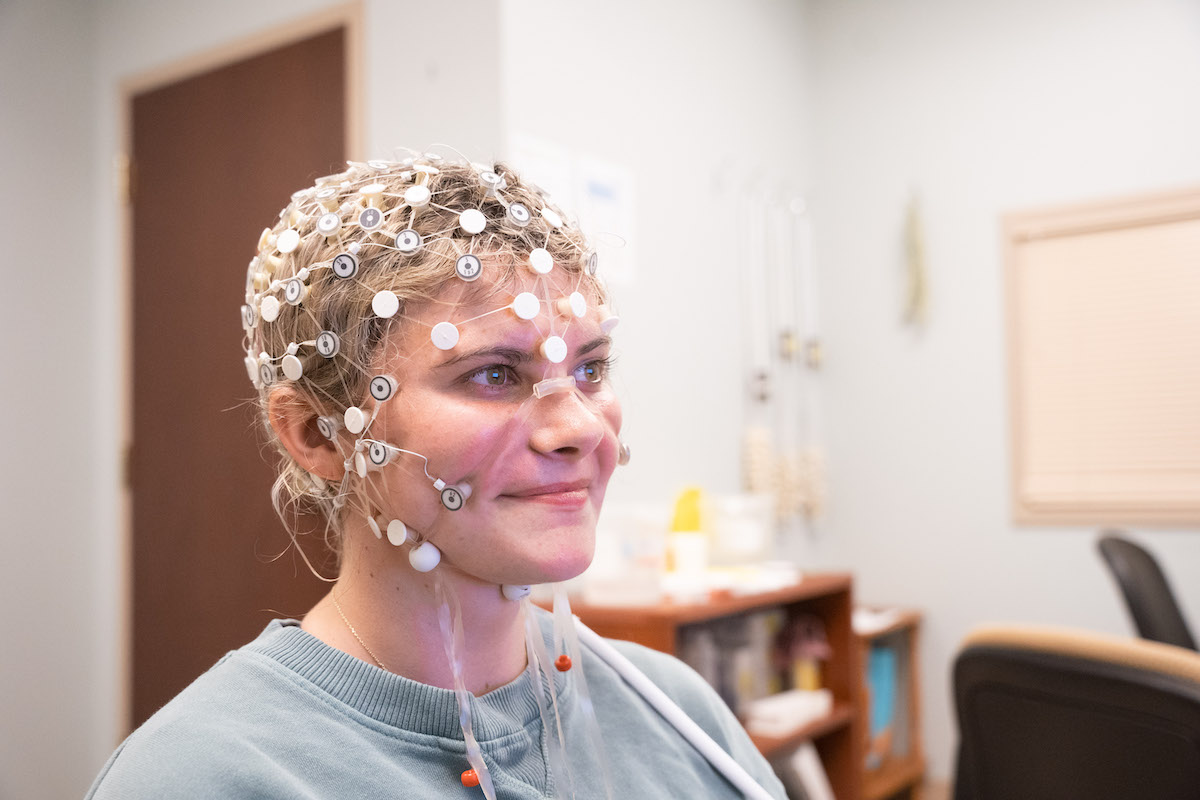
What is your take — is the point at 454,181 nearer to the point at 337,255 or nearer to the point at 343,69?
the point at 337,255

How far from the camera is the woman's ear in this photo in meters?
0.96

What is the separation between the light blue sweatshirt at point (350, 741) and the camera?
0.80m

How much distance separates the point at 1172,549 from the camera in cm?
299

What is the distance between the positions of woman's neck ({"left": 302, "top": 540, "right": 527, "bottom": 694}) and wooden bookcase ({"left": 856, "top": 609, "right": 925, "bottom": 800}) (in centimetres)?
240

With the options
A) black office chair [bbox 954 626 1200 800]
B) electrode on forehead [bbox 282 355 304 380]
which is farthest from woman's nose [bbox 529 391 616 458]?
black office chair [bbox 954 626 1200 800]

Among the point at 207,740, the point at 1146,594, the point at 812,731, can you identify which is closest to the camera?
the point at 207,740

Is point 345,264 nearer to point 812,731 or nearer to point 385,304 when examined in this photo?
point 385,304

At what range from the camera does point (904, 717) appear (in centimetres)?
337

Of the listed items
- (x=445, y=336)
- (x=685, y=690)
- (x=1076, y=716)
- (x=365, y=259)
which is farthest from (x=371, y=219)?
(x=1076, y=716)

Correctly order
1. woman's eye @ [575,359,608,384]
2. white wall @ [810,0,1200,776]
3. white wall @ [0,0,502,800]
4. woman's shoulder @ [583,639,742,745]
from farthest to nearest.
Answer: white wall @ [810,0,1200,776] < white wall @ [0,0,502,800] < woman's shoulder @ [583,639,742,745] < woman's eye @ [575,359,608,384]

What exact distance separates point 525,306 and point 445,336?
0.08 m

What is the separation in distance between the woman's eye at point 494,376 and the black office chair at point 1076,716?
0.90 m

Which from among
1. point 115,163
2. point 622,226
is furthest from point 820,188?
point 115,163

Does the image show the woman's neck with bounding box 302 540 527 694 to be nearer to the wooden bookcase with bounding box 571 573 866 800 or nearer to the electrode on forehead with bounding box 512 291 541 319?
the electrode on forehead with bounding box 512 291 541 319
